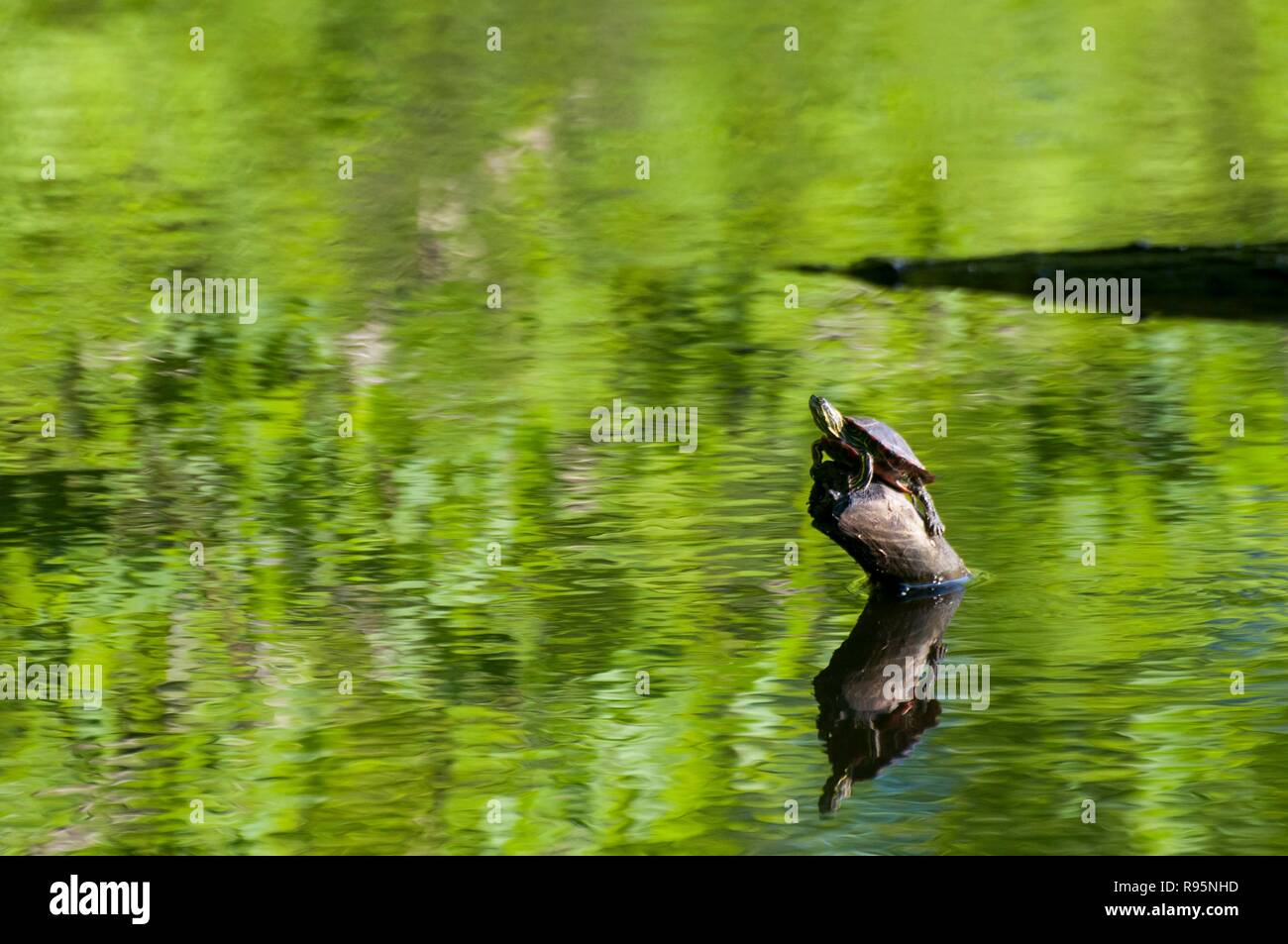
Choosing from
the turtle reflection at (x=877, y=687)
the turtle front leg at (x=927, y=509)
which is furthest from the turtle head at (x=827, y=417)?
the turtle reflection at (x=877, y=687)

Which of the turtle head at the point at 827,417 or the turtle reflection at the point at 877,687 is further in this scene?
the turtle head at the point at 827,417

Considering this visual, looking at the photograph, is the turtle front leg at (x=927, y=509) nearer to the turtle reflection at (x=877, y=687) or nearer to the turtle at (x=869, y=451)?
the turtle at (x=869, y=451)

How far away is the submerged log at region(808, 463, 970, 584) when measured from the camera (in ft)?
17.3

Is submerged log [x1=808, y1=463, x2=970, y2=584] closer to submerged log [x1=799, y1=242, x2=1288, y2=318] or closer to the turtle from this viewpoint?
the turtle

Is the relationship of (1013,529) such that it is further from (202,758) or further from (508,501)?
(202,758)

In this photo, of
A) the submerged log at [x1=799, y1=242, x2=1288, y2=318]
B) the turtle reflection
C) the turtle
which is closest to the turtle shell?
the turtle

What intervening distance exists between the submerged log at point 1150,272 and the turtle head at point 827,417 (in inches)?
165

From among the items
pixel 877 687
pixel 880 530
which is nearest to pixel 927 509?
pixel 880 530

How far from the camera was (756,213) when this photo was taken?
1144 cm

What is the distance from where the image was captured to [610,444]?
7.28m

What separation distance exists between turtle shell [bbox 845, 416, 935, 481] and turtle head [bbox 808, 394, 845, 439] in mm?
24

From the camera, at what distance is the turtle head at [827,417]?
5.27 metres

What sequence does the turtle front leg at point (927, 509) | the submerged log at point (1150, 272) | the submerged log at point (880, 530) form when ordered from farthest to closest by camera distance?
the submerged log at point (1150, 272), the turtle front leg at point (927, 509), the submerged log at point (880, 530)

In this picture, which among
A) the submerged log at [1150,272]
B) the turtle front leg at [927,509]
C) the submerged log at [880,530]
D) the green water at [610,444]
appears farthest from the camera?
the submerged log at [1150,272]
